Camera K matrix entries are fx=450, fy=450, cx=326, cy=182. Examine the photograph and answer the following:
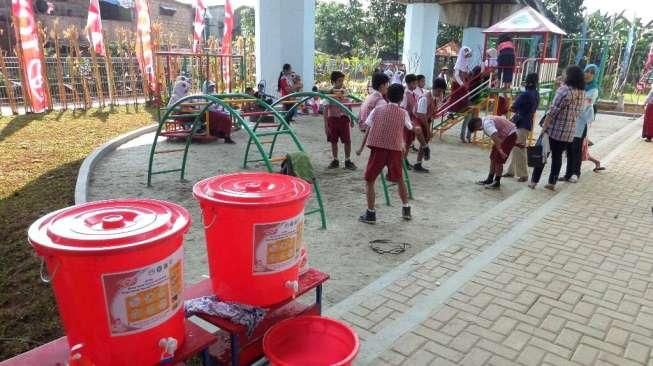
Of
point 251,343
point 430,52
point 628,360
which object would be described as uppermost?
point 430,52

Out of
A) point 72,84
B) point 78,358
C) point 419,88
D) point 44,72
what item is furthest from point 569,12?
point 78,358

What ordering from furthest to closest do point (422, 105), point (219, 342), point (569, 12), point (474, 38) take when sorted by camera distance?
1. point (569, 12)
2. point (474, 38)
3. point (422, 105)
4. point (219, 342)

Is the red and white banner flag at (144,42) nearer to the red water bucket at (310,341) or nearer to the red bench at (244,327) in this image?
the red bench at (244,327)

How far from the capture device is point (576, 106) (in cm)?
581

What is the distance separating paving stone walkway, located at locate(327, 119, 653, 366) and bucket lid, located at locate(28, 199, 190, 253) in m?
1.56

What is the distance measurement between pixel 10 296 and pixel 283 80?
8.93 meters

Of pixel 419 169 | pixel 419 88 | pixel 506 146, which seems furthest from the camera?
pixel 419 88

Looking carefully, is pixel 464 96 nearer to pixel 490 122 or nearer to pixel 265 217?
pixel 490 122

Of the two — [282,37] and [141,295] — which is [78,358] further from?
[282,37]

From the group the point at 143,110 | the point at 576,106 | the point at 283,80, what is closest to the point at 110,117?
the point at 143,110

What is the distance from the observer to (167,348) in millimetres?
1826

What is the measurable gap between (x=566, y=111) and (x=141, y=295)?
5798mm

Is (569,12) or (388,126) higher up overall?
(569,12)

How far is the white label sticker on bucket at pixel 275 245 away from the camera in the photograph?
7.39 ft
